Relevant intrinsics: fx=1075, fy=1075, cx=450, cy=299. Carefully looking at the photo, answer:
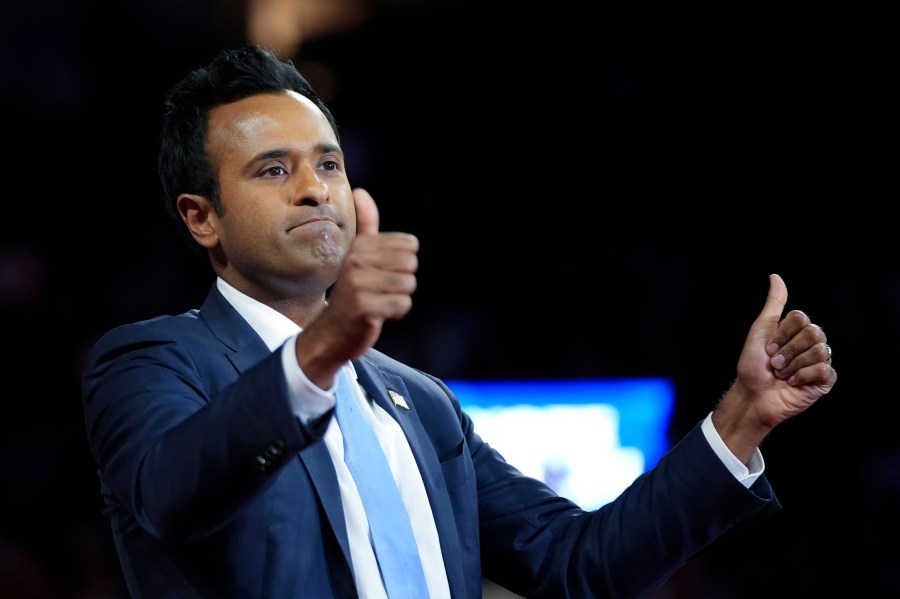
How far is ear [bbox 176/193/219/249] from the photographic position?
1.83 metres

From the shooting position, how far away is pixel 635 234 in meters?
4.39

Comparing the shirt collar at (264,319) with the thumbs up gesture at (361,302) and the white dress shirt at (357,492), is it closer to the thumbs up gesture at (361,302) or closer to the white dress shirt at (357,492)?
the white dress shirt at (357,492)

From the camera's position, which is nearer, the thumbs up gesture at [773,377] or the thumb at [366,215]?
the thumb at [366,215]

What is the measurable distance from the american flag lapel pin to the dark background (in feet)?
8.08

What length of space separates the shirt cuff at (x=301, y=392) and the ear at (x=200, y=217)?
63 centimetres

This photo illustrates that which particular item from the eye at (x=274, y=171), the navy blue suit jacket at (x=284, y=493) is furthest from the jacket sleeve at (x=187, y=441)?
the eye at (x=274, y=171)

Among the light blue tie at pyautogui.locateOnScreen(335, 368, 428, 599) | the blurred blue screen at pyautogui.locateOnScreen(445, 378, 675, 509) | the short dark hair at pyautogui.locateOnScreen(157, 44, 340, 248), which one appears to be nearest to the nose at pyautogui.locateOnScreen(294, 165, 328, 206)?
the short dark hair at pyautogui.locateOnScreen(157, 44, 340, 248)

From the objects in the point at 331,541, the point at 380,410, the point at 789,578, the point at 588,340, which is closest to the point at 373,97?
the point at 588,340

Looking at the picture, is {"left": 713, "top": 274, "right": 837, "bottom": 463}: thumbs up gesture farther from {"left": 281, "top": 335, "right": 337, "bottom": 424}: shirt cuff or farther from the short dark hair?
the short dark hair

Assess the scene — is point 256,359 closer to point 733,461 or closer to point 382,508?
point 382,508

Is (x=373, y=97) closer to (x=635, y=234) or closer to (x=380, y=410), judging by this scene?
(x=635, y=234)

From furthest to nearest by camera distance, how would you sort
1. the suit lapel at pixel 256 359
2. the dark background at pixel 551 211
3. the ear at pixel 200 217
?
the dark background at pixel 551 211
the ear at pixel 200 217
the suit lapel at pixel 256 359

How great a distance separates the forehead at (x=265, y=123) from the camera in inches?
70.1

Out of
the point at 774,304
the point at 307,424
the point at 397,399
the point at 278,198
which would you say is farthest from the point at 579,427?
the point at 307,424
